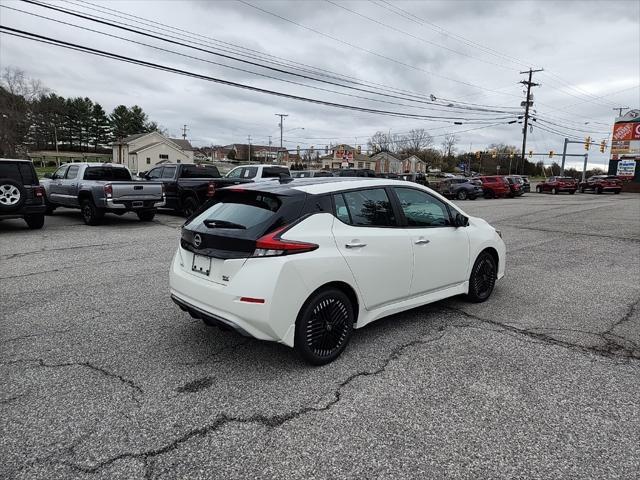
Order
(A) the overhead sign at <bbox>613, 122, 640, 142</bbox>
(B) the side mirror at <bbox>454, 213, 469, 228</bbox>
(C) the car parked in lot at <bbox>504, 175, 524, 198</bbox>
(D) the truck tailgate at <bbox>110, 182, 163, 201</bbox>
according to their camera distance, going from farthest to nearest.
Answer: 1. (A) the overhead sign at <bbox>613, 122, 640, 142</bbox>
2. (C) the car parked in lot at <bbox>504, 175, 524, 198</bbox>
3. (D) the truck tailgate at <bbox>110, 182, 163, 201</bbox>
4. (B) the side mirror at <bbox>454, 213, 469, 228</bbox>

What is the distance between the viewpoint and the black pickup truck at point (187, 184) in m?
13.2

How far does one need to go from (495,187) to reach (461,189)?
348cm

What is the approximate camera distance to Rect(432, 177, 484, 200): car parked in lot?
97.2 feet

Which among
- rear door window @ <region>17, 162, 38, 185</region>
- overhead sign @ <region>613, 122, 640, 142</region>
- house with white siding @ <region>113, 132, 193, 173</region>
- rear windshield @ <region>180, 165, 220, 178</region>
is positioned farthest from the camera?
house with white siding @ <region>113, 132, 193, 173</region>

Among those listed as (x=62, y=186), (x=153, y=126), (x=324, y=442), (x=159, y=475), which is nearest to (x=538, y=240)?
(x=324, y=442)

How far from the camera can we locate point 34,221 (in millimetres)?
10797

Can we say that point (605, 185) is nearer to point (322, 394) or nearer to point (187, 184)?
point (187, 184)

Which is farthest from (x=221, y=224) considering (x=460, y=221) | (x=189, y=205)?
(x=189, y=205)

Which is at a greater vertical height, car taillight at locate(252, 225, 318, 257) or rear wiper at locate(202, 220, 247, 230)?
rear wiper at locate(202, 220, 247, 230)

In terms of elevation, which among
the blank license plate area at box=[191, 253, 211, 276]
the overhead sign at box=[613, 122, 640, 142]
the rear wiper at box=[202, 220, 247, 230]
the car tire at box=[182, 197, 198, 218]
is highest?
the overhead sign at box=[613, 122, 640, 142]

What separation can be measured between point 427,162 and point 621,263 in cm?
11701

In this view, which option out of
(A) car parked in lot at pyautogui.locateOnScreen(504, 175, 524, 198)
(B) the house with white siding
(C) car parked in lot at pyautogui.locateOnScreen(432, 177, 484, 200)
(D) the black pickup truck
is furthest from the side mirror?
(B) the house with white siding

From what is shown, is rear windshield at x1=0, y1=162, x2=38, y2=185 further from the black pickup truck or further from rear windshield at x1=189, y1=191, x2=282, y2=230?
rear windshield at x1=189, y1=191, x2=282, y2=230

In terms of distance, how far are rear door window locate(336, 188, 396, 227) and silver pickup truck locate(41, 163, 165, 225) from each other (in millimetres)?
9408
